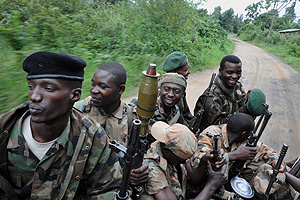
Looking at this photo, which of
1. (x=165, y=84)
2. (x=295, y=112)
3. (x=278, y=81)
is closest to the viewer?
(x=165, y=84)

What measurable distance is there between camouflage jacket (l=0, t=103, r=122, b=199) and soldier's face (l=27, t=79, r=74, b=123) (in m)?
0.18

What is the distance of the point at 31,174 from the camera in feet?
4.90

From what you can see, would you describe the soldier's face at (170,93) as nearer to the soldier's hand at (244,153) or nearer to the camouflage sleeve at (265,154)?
the soldier's hand at (244,153)

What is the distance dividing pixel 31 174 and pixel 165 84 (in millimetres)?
1955

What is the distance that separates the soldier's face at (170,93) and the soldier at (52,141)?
142 centimetres

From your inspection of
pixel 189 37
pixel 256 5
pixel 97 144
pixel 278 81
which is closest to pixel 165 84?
pixel 97 144

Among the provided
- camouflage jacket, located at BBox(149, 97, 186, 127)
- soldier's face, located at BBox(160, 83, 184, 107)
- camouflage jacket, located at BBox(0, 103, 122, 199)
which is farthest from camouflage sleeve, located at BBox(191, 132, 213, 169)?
camouflage jacket, located at BBox(0, 103, 122, 199)

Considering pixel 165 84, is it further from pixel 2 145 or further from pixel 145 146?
pixel 2 145

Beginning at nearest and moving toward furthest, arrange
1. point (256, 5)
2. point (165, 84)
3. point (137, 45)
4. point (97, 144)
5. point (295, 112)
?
point (97, 144), point (165, 84), point (295, 112), point (137, 45), point (256, 5)

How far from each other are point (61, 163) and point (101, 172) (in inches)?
12.0

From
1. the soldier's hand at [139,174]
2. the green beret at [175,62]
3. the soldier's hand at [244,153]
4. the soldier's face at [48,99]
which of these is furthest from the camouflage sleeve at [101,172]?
the green beret at [175,62]

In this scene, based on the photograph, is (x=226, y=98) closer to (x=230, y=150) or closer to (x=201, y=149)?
(x=230, y=150)

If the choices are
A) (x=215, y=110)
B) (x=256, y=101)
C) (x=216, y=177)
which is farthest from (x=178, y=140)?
(x=256, y=101)

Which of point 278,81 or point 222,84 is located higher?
point 222,84
